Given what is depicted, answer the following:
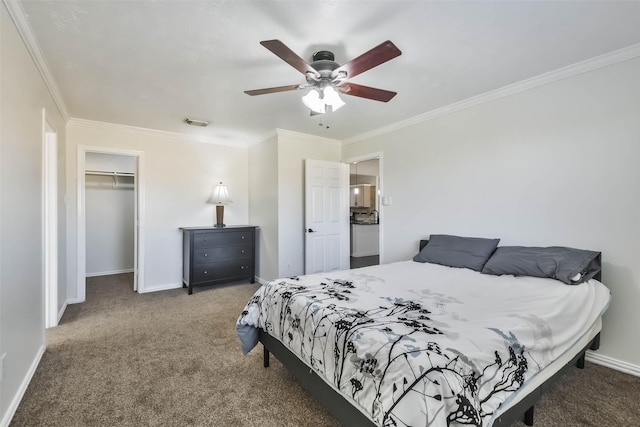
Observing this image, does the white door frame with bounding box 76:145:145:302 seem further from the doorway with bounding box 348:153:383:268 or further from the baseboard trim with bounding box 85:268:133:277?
the doorway with bounding box 348:153:383:268

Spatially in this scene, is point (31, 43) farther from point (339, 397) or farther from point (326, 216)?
point (326, 216)

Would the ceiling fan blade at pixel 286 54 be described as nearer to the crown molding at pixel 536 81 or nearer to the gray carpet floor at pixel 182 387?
the crown molding at pixel 536 81

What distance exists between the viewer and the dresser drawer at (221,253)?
163 inches

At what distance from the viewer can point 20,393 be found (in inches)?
69.8

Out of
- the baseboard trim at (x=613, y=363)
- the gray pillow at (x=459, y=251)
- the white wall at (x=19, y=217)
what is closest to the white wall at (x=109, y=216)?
the white wall at (x=19, y=217)

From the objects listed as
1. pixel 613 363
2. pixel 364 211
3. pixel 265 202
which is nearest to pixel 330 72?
pixel 265 202

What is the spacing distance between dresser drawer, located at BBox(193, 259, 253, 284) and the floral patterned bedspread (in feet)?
7.52

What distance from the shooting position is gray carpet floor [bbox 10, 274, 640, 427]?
1.65m

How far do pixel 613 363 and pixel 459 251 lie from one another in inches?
52.6

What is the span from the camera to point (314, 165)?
4.34m

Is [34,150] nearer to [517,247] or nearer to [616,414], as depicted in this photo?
[517,247]

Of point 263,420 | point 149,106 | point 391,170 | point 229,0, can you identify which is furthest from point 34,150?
point 391,170

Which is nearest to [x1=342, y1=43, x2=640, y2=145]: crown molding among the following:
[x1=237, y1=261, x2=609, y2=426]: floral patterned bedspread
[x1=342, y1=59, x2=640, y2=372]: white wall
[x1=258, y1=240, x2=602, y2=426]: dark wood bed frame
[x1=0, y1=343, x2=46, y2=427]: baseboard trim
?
[x1=342, y1=59, x2=640, y2=372]: white wall

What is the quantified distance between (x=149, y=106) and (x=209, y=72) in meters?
1.25
